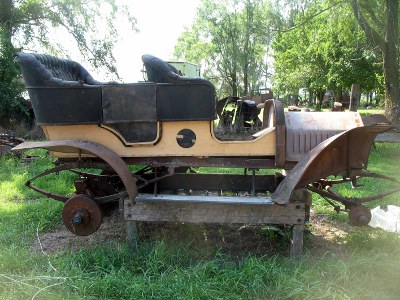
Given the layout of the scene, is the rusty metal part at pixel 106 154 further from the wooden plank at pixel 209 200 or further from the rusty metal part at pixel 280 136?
the rusty metal part at pixel 280 136

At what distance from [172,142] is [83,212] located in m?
1.11

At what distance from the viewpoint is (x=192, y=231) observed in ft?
14.6

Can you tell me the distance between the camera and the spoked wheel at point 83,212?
3783 mm

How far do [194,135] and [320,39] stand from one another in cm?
2275

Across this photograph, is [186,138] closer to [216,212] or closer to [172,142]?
[172,142]

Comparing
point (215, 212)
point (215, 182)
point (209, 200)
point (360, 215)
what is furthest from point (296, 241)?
point (215, 182)

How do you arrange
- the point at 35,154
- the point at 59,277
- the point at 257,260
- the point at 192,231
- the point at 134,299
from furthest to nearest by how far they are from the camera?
the point at 35,154, the point at 192,231, the point at 257,260, the point at 59,277, the point at 134,299

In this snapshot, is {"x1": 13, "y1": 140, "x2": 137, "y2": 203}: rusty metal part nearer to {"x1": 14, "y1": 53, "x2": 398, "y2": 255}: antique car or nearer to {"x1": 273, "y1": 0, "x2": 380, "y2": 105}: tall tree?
{"x1": 14, "y1": 53, "x2": 398, "y2": 255}: antique car

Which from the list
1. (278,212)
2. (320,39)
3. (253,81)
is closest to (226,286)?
(278,212)

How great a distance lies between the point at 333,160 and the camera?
3656mm

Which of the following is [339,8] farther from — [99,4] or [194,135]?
[194,135]

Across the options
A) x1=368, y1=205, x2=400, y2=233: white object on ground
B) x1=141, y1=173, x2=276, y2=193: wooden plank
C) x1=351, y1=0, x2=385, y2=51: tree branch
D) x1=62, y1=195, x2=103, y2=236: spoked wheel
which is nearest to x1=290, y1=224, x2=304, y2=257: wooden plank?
x1=141, y1=173, x2=276, y2=193: wooden plank

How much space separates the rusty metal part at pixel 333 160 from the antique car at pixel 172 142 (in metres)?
0.01

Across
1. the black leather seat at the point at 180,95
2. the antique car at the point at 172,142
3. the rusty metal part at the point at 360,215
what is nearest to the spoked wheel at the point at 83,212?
the antique car at the point at 172,142
